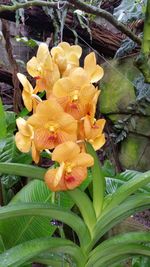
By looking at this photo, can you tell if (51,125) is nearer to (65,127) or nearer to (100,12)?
(65,127)

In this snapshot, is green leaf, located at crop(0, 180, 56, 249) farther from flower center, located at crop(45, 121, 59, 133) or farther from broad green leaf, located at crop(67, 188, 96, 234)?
flower center, located at crop(45, 121, 59, 133)

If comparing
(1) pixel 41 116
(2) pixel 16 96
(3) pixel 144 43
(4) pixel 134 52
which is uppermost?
(1) pixel 41 116

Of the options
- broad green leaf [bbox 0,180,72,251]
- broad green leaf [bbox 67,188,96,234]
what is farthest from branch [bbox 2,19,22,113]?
broad green leaf [bbox 67,188,96,234]

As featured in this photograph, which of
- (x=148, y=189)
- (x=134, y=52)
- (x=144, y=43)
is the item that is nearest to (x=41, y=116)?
(x=148, y=189)

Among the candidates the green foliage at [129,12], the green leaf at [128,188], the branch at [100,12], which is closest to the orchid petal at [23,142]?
the green leaf at [128,188]

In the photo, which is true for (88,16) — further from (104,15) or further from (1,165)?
(1,165)

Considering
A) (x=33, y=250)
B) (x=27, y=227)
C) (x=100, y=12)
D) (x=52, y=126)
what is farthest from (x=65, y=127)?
(x=100, y=12)
